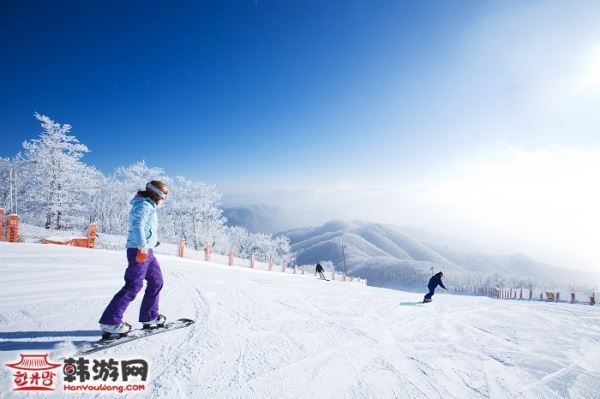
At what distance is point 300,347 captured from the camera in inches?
140

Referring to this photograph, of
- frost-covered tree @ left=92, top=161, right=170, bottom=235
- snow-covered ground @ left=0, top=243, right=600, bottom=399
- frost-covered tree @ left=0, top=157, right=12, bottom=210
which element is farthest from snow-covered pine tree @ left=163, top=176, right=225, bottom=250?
snow-covered ground @ left=0, top=243, right=600, bottom=399

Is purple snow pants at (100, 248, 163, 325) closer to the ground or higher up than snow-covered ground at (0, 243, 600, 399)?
higher up

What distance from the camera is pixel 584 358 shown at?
433 cm

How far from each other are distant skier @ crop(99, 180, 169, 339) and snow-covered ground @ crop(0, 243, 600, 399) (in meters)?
0.33

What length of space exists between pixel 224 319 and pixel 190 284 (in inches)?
120

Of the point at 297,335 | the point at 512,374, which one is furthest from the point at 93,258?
the point at 512,374

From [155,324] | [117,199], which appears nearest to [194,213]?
[117,199]

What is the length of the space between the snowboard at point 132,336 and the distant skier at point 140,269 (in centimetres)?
8

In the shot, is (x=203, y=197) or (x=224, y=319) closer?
(x=224, y=319)

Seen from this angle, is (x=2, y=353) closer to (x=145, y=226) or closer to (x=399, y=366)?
(x=145, y=226)

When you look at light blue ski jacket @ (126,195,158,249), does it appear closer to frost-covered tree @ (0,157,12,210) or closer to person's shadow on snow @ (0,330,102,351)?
person's shadow on snow @ (0,330,102,351)
